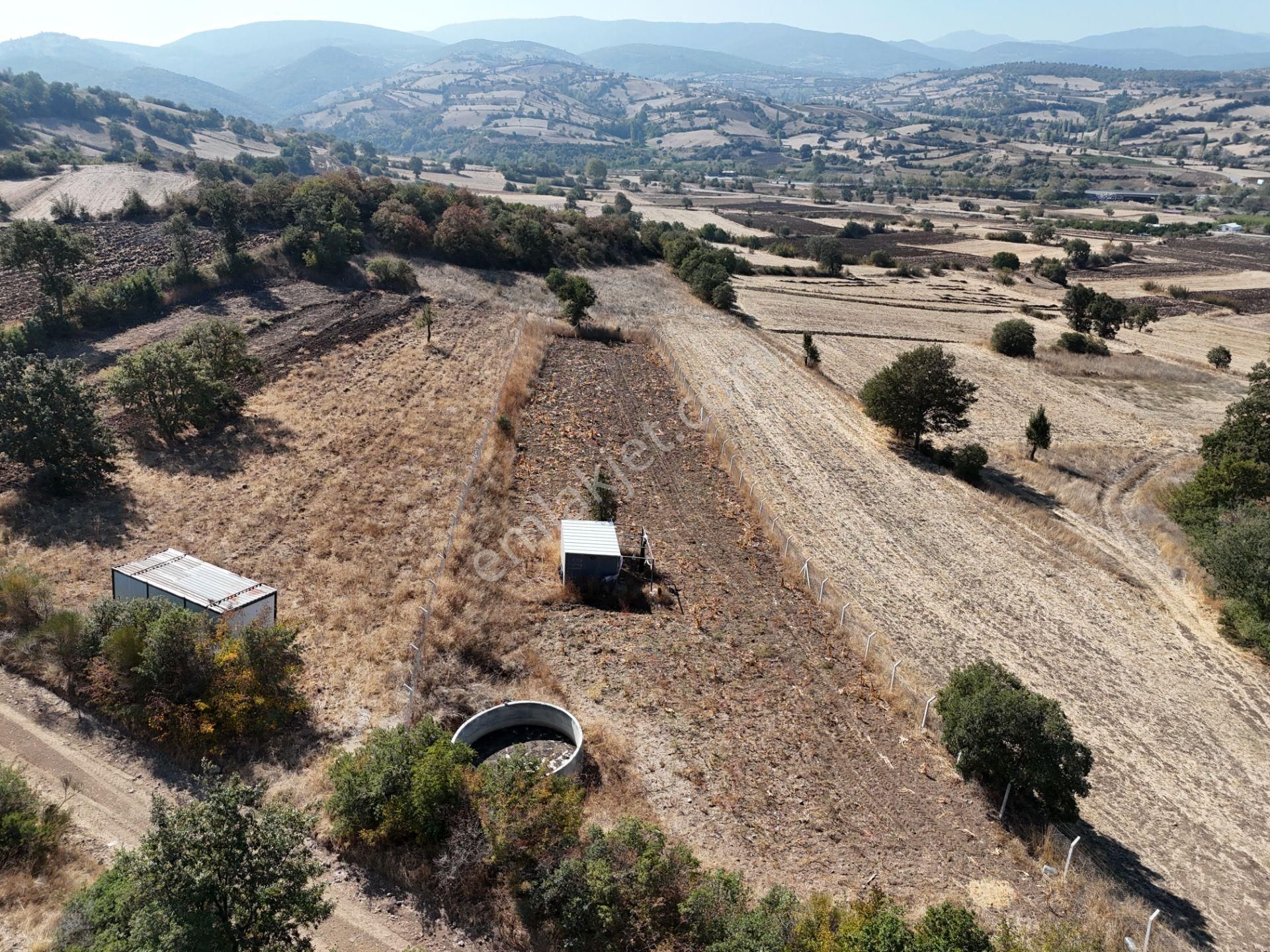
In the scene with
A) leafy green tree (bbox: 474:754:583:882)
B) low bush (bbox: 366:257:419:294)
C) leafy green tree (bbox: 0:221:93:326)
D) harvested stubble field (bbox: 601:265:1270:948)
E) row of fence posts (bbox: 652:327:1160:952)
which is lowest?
harvested stubble field (bbox: 601:265:1270:948)

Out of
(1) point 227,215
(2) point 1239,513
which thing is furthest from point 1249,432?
(1) point 227,215

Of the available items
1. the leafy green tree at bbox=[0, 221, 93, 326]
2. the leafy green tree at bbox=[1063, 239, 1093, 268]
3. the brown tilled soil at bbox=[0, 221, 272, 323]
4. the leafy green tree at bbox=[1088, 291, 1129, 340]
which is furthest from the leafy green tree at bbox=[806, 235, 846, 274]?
the leafy green tree at bbox=[0, 221, 93, 326]

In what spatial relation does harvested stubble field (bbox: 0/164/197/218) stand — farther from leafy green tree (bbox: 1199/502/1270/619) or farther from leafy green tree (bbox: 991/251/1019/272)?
leafy green tree (bbox: 991/251/1019/272)

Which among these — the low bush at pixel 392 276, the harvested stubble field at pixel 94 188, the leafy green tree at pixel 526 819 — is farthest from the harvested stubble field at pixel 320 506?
the harvested stubble field at pixel 94 188

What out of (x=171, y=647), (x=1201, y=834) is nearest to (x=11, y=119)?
(x=171, y=647)

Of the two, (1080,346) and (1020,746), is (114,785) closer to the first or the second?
(1020,746)
